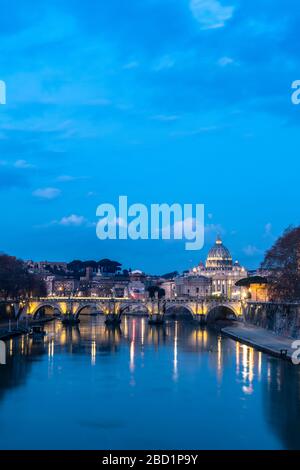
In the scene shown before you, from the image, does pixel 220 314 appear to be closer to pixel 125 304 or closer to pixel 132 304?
pixel 132 304

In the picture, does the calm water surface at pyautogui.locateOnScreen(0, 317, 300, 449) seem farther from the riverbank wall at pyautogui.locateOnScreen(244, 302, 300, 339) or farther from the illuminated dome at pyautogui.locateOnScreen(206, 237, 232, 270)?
the illuminated dome at pyautogui.locateOnScreen(206, 237, 232, 270)

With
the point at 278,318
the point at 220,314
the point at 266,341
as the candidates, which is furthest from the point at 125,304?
the point at 266,341

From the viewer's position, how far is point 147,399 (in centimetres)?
2958

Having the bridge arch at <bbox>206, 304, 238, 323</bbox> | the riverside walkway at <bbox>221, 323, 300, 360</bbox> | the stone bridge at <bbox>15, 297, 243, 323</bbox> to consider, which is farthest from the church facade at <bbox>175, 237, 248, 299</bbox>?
the riverside walkway at <bbox>221, 323, 300, 360</bbox>

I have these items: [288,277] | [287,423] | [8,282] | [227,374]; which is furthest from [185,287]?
[287,423]

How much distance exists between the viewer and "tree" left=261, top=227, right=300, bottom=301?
5131 centimetres

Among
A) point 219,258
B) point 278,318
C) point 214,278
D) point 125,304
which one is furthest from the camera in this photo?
point 219,258

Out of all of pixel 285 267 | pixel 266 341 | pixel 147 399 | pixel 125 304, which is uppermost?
pixel 285 267

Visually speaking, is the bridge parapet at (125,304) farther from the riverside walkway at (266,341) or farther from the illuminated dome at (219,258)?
the illuminated dome at (219,258)

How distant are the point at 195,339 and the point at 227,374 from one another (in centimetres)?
2434

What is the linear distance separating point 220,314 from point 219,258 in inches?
3239

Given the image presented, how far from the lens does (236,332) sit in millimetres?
62531

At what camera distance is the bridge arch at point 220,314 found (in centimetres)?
8950
